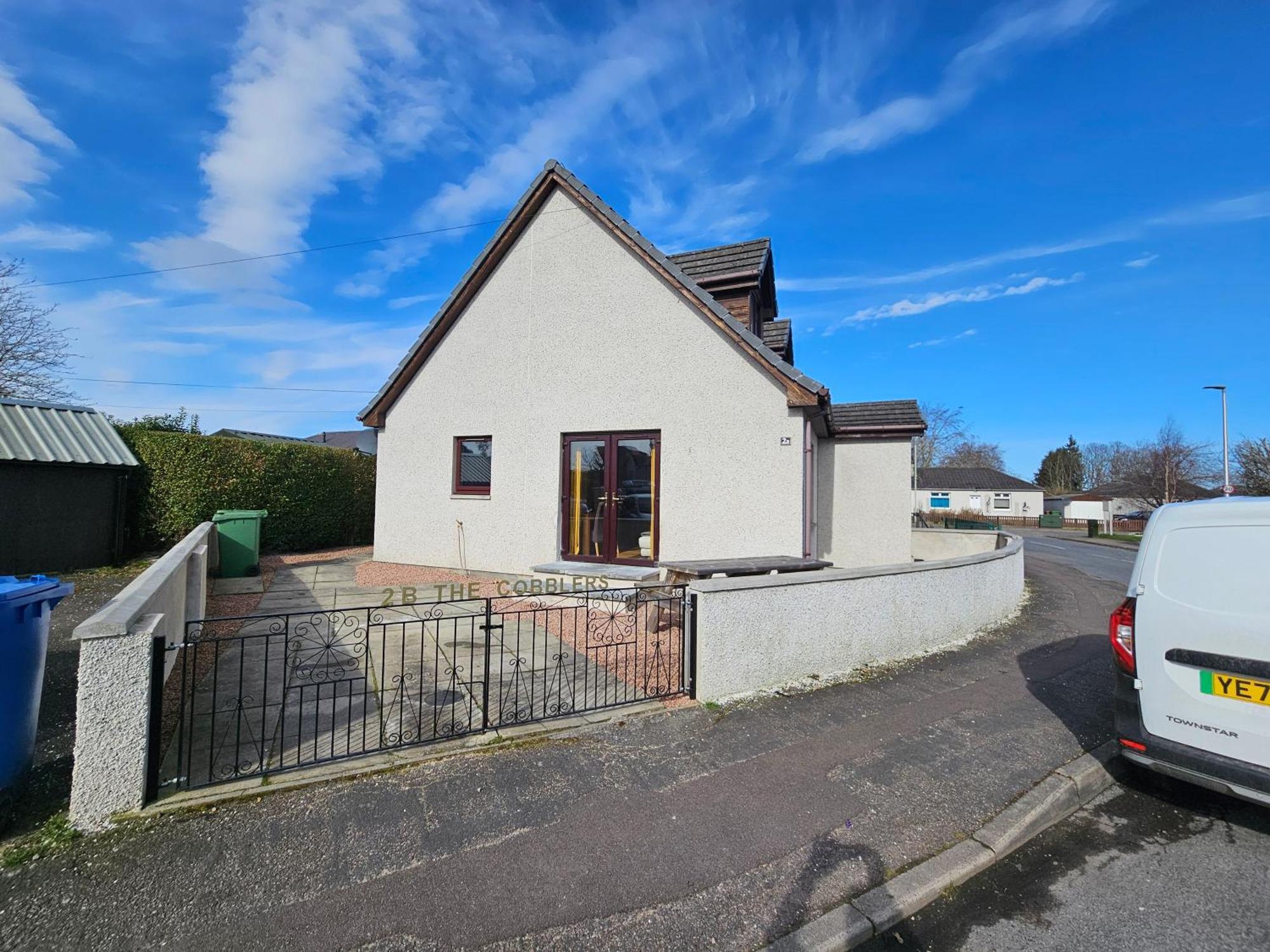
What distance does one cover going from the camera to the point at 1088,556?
22.3 m

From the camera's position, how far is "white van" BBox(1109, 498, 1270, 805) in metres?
3.16

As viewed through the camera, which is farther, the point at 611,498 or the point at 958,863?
the point at 611,498

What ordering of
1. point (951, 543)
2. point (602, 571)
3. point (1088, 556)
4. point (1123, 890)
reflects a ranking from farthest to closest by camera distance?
point (1088, 556) → point (951, 543) → point (602, 571) → point (1123, 890)

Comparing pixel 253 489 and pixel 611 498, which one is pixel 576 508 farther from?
pixel 253 489

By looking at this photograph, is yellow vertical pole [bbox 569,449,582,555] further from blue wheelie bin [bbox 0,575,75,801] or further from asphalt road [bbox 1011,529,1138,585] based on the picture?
asphalt road [bbox 1011,529,1138,585]

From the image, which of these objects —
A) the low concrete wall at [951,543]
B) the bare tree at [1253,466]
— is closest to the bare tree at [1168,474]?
the bare tree at [1253,466]

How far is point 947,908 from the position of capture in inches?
109

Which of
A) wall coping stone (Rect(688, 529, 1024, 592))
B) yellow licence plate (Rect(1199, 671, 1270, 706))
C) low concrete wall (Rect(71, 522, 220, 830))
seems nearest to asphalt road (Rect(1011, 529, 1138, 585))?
wall coping stone (Rect(688, 529, 1024, 592))

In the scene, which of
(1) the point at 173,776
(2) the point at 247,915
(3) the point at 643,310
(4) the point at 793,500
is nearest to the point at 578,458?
(3) the point at 643,310

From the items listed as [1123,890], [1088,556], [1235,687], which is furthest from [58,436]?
[1088,556]

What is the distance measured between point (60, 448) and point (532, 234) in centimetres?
957

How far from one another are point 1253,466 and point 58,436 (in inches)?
1787

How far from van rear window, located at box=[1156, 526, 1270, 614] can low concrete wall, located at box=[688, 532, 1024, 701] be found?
258cm

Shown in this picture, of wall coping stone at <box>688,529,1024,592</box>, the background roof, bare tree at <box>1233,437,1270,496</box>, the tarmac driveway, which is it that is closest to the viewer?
the tarmac driveway
